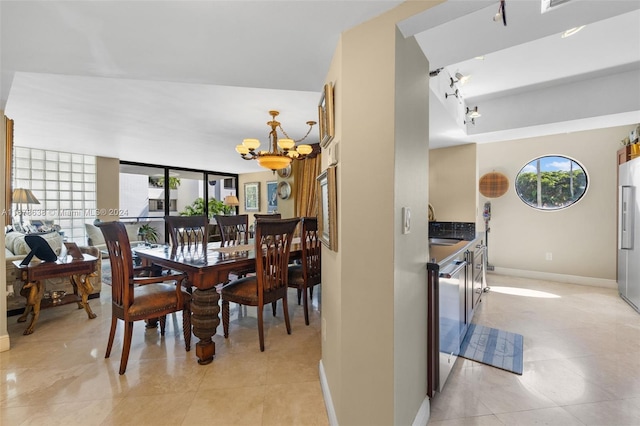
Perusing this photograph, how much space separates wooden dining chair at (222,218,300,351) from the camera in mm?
2432

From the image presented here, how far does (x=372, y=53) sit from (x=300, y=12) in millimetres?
374

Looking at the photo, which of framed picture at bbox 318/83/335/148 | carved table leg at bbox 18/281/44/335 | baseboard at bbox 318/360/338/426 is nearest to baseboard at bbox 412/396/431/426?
baseboard at bbox 318/360/338/426

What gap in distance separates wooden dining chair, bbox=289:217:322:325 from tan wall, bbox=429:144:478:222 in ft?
6.39

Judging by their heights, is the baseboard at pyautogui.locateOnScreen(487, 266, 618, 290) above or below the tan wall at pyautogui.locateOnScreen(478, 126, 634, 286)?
below

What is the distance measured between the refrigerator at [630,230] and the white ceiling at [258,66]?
714 millimetres

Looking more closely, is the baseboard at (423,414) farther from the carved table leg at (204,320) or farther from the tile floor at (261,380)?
the carved table leg at (204,320)

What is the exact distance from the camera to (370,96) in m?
1.32

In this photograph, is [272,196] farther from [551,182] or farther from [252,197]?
[551,182]

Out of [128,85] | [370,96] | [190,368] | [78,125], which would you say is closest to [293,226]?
[190,368]

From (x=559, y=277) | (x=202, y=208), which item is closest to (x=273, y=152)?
(x=559, y=277)

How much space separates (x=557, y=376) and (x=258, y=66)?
297 centimetres

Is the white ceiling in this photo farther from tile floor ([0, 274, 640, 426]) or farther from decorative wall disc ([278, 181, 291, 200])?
tile floor ([0, 274, 640, 426])

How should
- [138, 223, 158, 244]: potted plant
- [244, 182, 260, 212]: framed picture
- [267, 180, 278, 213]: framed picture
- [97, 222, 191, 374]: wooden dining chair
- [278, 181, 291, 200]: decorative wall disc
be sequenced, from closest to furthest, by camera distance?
1. [97, 222, 191, 374]: wooden dining chair
2. [278, 181, 291, 200]: decorative wall disc
3. [138, 223, 158, 244]: potted plant
4. [267, 180, 278, 213]: framed picture
5. [244, 182, 260, 212]: framed picture

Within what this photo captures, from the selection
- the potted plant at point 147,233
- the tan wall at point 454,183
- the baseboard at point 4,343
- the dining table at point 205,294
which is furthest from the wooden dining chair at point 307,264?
the potted plant at point 147,233
